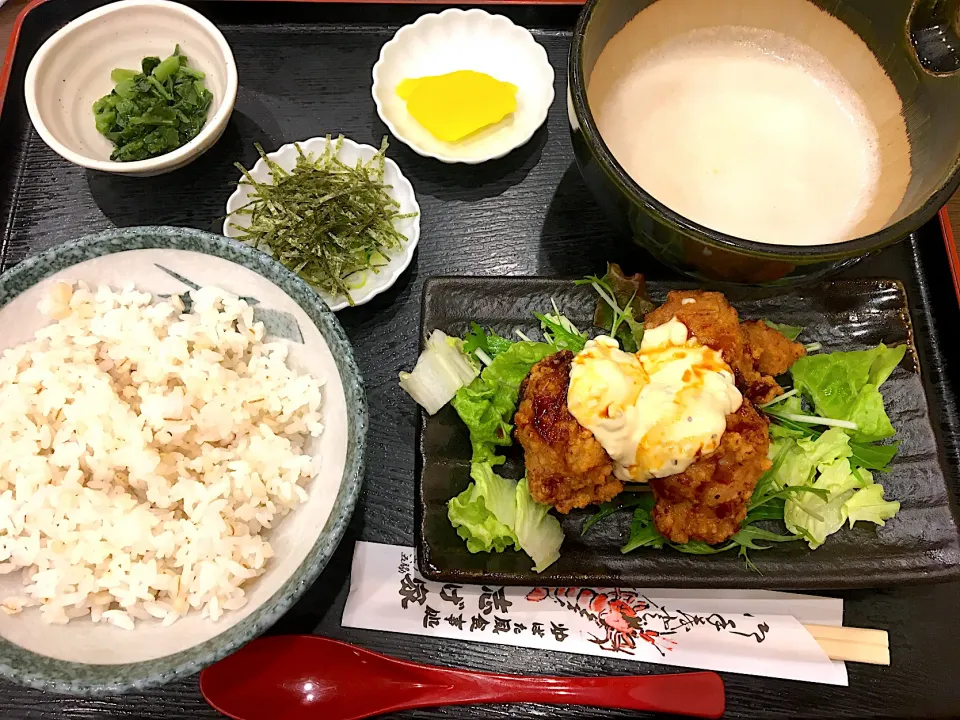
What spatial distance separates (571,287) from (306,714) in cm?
142

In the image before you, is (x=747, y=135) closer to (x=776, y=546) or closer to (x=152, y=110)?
Answer: (x=776, y=546)

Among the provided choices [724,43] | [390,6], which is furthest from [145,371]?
[724,43]

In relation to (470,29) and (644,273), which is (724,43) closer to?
(644,273)

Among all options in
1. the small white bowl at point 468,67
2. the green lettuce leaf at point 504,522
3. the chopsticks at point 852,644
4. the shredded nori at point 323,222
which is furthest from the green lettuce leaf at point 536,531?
the small white bowl at point 468,67

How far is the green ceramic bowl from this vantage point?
1558 mm

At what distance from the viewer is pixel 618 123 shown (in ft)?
6.10

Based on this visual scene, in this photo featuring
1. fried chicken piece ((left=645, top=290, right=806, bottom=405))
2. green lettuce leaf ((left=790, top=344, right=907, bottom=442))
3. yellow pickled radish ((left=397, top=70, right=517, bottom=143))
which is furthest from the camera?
yellow pickled radish ((left=397, top=70, right=517, bottom=143))

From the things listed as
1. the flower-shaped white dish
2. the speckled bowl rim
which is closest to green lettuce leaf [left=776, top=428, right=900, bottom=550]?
the speckled bowl rim

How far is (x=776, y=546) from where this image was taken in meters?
1.83

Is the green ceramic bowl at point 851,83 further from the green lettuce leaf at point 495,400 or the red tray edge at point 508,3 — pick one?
the red tray edge at point 508,3

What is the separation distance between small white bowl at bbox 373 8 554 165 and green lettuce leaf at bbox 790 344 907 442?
4.02ft

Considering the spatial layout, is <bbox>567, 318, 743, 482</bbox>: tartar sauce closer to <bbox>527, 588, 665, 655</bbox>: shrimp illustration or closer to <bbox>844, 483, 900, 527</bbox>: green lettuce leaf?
<bbox>527, 588, 665, 655</bbox>: shrimp illustration

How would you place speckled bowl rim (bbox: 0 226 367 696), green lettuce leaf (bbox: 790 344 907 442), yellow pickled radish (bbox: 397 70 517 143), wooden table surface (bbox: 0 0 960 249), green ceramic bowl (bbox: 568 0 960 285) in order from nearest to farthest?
speckled bowl rim (bbox: 0 226 367 696) → green ceramic bowl (bbox: 568 0 960 285) → green lettuce leaf (bbox: 790 344 907 442) → yellow pickled radish (bbox: 397 70 517 143) → wooden table surface (bbox: 0 0 960 249)

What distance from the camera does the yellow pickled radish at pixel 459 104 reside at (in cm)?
229
